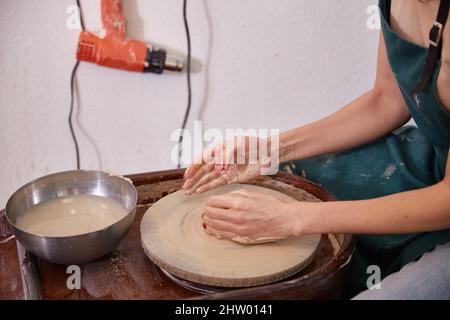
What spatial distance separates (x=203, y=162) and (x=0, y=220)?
0.50 m

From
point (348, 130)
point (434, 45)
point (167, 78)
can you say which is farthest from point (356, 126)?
point (167, 78)

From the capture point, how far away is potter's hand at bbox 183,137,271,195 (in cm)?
129

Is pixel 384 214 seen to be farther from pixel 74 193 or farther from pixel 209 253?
pixel 74 193

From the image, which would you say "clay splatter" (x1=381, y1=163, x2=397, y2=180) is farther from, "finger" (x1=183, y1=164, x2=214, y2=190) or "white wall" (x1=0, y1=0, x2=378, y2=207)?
"white wall" (x1=0, y1=0, x2=378, y2=207)

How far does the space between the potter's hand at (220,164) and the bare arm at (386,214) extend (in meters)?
0.28

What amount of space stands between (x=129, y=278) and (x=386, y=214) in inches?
22.1

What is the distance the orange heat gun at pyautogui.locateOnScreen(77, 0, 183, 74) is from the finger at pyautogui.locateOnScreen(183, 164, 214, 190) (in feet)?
2.24

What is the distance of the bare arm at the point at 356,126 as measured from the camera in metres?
1.37

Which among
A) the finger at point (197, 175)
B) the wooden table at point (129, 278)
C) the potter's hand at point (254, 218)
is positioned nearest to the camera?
the wooden table at point (129, 278)

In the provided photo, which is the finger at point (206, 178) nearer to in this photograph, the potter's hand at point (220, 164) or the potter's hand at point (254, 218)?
the potter's hand at point (220, 164)

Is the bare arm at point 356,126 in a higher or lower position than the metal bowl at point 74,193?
higher

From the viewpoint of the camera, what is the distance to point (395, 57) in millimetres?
1197

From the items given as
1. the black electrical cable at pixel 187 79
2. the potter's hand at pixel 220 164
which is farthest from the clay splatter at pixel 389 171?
the black electrical cable at pixel 187 79
